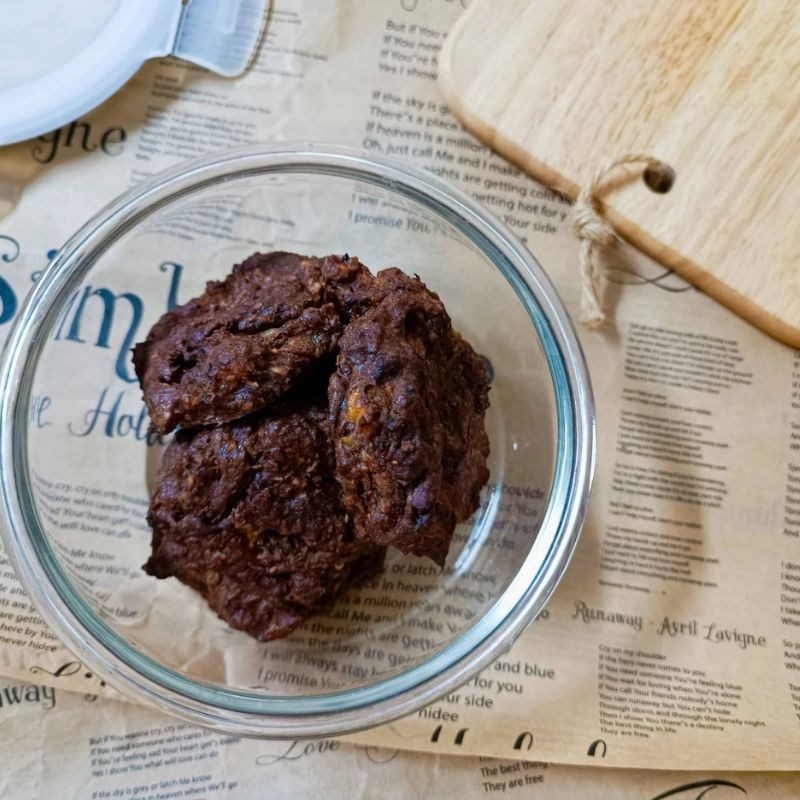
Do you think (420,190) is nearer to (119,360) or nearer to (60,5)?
(119,360)

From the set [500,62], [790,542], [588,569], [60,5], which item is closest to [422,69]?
[500,62]

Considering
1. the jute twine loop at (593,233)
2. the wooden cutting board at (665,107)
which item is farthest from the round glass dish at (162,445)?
the wooden cutting board at (665,107)

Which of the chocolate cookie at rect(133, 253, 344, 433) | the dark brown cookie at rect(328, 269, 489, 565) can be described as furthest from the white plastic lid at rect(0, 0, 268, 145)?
the dark brown cookie at rect(328, 269, 489, 565)

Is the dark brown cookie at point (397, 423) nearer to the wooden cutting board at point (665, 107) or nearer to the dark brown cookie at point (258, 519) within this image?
the dark brown cookie at point (258, 519)

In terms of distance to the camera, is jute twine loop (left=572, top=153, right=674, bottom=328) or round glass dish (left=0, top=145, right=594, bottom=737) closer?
round glass dish (left=0, top=145, right=594, bottom=737)

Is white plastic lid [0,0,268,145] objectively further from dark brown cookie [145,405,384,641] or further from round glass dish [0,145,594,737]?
Result: dark brown cookie [145,405,384,641]
